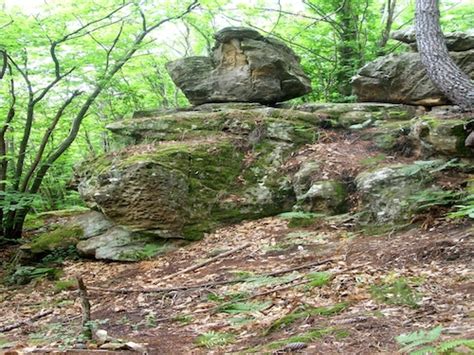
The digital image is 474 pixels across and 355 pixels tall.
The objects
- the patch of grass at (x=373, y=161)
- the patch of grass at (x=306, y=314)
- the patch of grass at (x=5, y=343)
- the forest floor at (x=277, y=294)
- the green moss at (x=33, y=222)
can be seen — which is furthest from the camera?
the green moss at (x=33, y=222)

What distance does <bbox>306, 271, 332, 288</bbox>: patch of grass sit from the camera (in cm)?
440

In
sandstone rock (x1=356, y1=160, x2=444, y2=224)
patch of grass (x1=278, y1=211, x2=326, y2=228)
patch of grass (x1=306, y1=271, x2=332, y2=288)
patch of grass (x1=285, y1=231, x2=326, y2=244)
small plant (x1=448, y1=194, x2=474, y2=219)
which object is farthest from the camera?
patch of grass (x1=278, y1=211, x2=326, y2=228)

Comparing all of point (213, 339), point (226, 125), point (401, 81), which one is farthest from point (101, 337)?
point (401, 81)

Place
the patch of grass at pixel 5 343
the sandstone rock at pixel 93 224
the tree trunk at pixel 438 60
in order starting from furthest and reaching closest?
the sandstone rock at pixel 93 224 < the tree trunk at pixel 438 60 < the patch of grass at pixel 5 343

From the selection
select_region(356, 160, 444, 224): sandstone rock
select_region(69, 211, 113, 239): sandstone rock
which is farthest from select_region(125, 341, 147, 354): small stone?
select_region(69, 211, 113, 239): sandstone rock

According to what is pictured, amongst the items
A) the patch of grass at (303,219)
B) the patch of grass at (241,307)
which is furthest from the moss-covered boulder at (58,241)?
the patch of grass at (241,307)

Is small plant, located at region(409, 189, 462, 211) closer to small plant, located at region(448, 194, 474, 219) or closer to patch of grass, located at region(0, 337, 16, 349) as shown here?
small plant, located at region(448, 194, 474, 219)

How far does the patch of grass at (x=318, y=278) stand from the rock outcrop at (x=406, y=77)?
20.1 ft

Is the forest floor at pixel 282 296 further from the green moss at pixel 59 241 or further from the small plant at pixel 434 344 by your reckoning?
the green moss at pixel 59 241

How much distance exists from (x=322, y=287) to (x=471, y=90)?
4287 mm

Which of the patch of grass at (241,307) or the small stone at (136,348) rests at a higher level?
the small stone at (136,348)

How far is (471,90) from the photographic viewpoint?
6602 mm

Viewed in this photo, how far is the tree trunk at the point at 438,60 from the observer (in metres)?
6.71

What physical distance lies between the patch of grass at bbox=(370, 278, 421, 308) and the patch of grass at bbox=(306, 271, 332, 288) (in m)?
0.53
